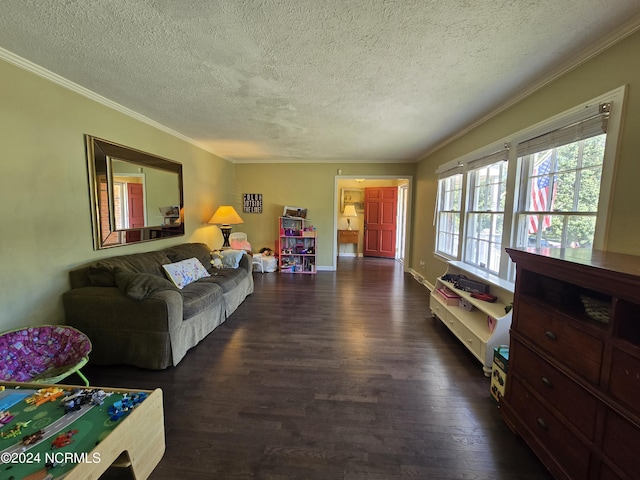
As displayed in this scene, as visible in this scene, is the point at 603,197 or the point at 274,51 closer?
the point at 603,197

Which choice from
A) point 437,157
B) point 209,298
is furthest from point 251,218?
point 437,157

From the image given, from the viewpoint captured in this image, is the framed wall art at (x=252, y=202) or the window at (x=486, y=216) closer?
the window at (x=486, y=216)

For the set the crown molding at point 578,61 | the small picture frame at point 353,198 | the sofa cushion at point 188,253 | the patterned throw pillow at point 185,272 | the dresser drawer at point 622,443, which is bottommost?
the dresser drawer at point 622,443

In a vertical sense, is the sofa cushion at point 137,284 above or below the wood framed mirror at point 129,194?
below

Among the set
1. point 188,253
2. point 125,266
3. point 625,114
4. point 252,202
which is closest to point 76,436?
point 125,266

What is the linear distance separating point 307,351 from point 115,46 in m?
2.75

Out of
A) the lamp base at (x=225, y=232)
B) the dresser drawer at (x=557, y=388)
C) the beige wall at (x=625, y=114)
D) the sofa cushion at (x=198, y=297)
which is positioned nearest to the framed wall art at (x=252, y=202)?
the lamp base at (x=225, y=232)

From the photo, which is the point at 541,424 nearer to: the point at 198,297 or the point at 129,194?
the point at 198,297

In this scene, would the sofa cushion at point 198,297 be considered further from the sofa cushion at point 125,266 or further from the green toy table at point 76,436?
the green toy table at point 76,436

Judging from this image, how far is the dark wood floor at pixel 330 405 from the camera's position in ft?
4.43

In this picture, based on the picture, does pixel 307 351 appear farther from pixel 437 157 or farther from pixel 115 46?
pixel 437 157

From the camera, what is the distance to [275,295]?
4.05 metres

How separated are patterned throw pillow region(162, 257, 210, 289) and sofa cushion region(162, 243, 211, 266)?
141 mm

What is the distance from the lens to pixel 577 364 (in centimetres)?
116
